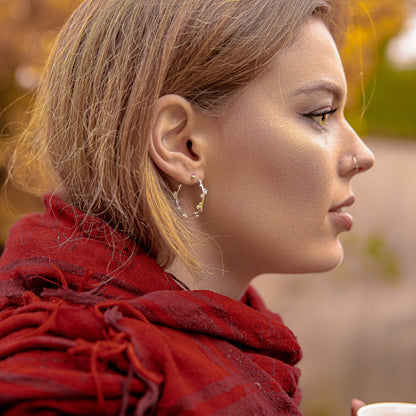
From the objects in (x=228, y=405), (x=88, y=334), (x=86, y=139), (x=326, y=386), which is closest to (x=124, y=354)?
(x=88, y=334)

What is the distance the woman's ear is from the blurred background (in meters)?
0.53

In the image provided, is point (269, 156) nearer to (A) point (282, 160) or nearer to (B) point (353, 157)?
(A) point (282, 160)

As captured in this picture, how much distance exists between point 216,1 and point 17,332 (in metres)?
0.82

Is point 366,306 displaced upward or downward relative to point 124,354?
downward

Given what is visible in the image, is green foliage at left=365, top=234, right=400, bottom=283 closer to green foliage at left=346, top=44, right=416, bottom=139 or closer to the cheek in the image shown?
the cheek

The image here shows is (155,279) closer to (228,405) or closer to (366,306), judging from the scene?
(228,405)

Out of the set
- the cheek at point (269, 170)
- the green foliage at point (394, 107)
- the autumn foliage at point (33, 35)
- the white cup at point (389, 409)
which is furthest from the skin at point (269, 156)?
the green foliage at point (394, 107)

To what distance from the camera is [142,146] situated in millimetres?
1135

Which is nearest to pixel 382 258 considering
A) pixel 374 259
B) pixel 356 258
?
pixel 374 259

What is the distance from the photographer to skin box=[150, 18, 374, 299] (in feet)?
3.86

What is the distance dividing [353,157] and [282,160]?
0.21m

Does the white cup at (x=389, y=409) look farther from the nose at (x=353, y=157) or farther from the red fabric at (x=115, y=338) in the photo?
the nose at (x=353, y=157)

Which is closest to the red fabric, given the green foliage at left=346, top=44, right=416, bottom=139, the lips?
the lips

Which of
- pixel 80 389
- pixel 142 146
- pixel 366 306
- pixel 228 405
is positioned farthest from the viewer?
pixel 366 306
